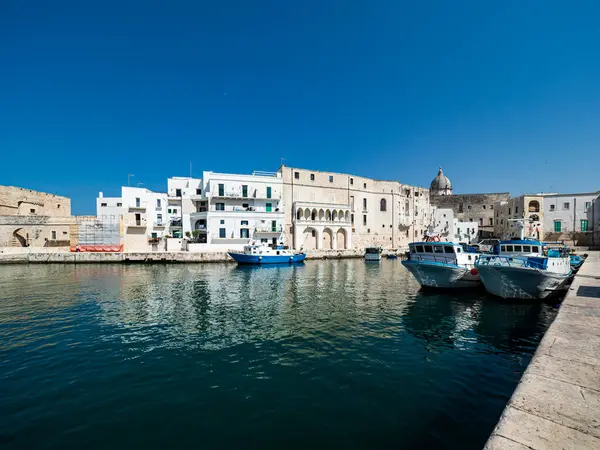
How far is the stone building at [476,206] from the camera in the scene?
67750 mm

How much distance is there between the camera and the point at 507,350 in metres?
8.90

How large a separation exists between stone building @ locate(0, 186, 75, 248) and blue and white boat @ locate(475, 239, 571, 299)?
4947cm

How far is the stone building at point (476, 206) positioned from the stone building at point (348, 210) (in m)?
15.8

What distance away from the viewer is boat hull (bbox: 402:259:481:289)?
1739 centimetres

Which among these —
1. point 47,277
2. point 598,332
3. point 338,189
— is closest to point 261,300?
point 598,332

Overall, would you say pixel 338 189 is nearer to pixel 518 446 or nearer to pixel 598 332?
pixel 598 332

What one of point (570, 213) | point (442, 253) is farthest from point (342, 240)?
point (570, 213)

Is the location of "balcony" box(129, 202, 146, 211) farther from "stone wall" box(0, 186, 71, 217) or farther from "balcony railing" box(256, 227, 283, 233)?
"balcony railing" box(256, 227, 283, 233)

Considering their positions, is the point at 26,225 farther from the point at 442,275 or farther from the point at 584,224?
the point at 584,224

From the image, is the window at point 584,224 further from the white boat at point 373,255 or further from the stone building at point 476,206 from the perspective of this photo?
the white boat at point 373,255

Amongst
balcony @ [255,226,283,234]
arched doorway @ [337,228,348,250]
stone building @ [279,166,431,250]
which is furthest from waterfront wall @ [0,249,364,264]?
arched doorway @ [337,228,348,250]

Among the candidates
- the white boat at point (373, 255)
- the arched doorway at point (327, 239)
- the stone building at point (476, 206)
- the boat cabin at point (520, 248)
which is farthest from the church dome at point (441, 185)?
the boat cabin at point (520, 248)

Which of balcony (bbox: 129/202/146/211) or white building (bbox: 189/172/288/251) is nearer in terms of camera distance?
white building (bbox: 189/172/288/251)

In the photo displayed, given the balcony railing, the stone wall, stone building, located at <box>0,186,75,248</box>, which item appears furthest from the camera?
the stone wall
